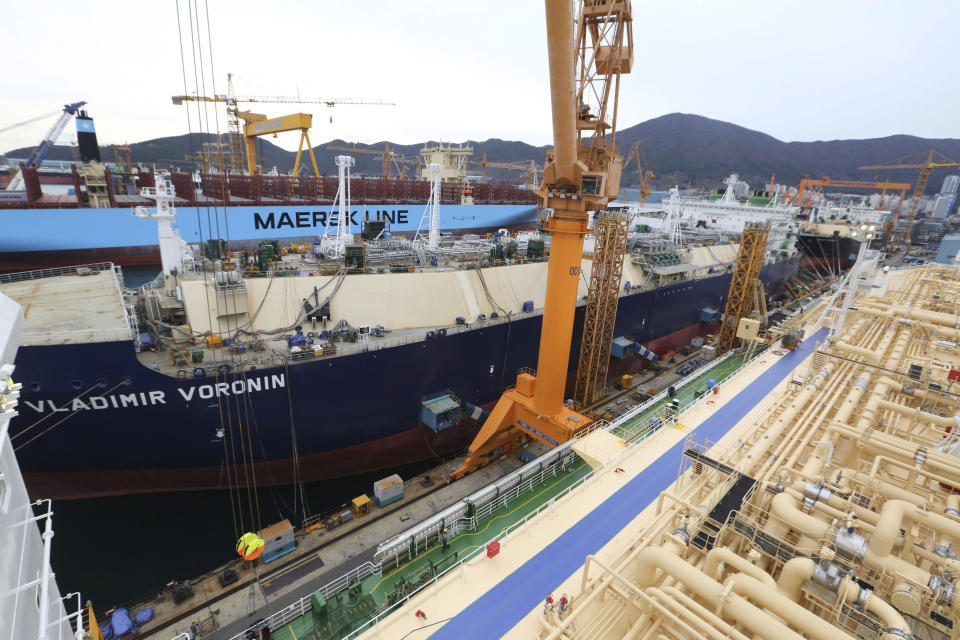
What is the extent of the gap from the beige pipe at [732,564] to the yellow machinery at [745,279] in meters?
21.1

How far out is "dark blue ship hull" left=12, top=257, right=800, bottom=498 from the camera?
1020 centimetres

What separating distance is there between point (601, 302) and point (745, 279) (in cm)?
1168

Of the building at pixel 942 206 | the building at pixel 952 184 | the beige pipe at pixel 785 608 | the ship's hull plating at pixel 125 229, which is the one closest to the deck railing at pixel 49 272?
the ship's hull plating at pixel 125 229

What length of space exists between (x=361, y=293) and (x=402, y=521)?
25.8ft

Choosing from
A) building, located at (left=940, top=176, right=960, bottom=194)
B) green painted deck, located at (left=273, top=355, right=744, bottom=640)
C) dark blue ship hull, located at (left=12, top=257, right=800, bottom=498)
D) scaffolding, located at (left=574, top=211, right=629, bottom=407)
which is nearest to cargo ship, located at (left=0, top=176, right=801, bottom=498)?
dark blue ship hull, located at (left=12, top=257, right=800, bottom=498)

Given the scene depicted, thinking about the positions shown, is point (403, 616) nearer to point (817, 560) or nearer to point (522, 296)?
point (817, 560)

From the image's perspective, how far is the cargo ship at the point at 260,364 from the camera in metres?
10.4

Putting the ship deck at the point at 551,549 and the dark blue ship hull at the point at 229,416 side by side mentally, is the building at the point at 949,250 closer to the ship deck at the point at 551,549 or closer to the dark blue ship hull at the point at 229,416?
the ship deck at the point at 551,549

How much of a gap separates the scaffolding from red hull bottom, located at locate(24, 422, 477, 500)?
5.47 m

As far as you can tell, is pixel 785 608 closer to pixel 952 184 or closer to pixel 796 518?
pixel 796 518

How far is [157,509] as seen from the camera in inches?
478

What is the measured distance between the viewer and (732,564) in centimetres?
477

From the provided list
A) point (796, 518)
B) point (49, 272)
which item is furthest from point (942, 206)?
point (49, 272)

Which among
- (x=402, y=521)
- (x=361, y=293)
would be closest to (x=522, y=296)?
(x=361, y=293)
